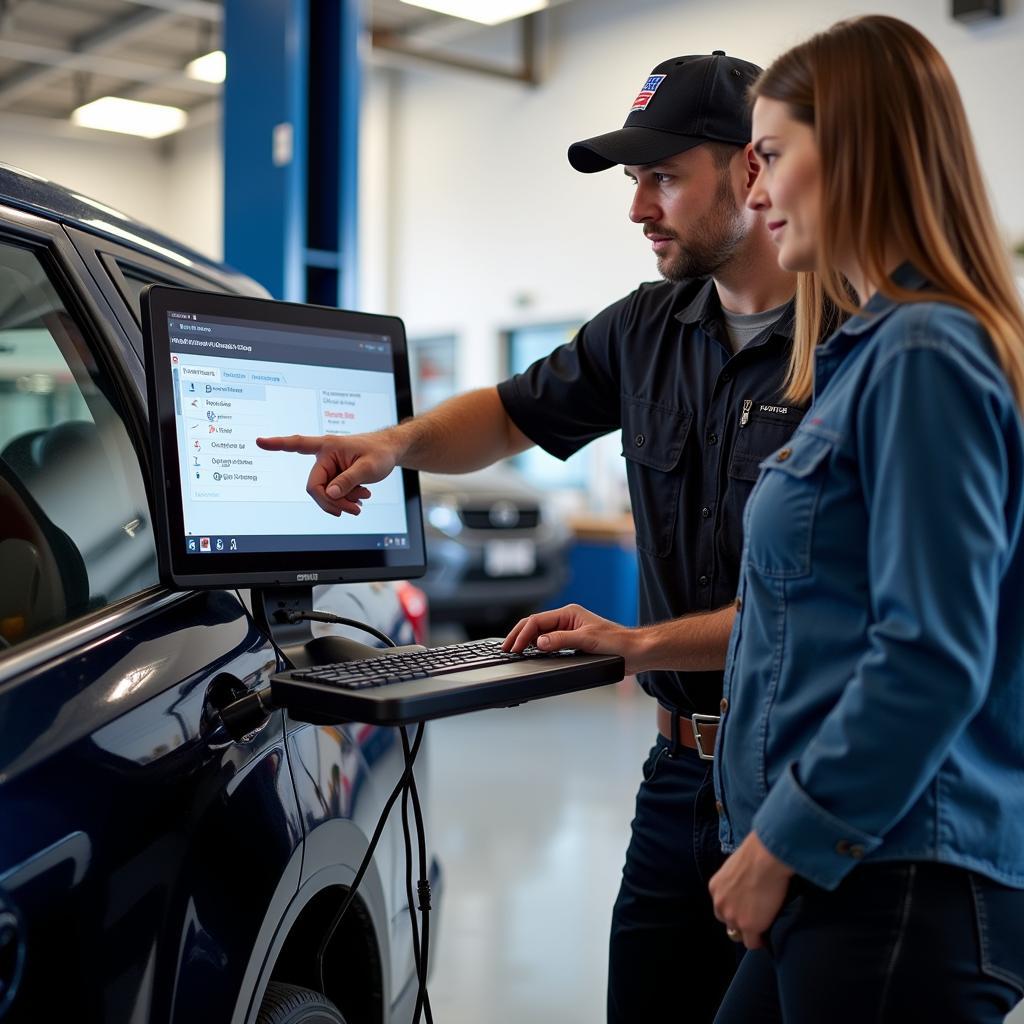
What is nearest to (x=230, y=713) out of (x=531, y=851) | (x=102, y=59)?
(x=531, y=851)

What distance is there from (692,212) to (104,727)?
3.42 feet

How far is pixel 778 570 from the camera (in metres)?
1.11

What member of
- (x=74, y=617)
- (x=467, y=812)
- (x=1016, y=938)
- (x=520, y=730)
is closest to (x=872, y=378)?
(x=1016, y=938)

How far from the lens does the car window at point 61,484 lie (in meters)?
1.34

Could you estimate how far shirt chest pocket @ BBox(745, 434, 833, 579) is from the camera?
42.6 inches

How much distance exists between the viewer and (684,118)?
1.73 meters

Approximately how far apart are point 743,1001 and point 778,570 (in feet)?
1.38

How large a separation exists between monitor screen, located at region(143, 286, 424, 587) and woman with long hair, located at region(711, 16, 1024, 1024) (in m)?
0.62

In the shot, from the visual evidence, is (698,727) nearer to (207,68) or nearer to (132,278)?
(132,278)

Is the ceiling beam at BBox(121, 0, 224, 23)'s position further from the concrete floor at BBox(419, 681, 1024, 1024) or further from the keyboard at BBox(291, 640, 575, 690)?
the keyboard at BBox(291, 640, 575, 690)

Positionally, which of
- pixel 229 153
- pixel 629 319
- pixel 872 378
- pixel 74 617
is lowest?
pixel 74 617

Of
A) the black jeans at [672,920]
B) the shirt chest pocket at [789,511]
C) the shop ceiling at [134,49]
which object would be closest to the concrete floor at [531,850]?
the black jeans at [672,920]

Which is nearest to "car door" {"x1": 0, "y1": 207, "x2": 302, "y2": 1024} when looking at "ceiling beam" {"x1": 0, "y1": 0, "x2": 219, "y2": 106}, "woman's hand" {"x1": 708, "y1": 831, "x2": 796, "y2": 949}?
"woman's hand" {"x1": 708, "y1": 831, "x2": 796, "y2": 949}

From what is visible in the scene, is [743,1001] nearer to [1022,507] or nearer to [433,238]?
[1022,507]
